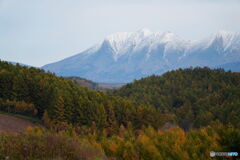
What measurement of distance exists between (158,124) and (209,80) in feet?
226

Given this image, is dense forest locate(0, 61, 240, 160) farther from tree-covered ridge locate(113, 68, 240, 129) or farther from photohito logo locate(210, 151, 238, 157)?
photohito logo locate(210, 151, 238, 157)

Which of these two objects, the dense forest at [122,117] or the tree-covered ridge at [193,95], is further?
the tree-covered ridge at [193,95]

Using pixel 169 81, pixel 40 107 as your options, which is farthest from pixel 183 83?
pixel 40 107

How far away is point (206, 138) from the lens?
17.0 meters

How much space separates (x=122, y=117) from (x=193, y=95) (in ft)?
162

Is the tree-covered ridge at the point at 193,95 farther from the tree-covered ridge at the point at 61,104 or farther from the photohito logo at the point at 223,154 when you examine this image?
the photohito logo at the point at 223,154

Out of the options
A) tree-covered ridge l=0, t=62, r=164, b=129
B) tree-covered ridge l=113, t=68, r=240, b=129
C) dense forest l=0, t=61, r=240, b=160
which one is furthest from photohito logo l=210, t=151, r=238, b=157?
tree-covered ridge l=113, t=68, r=240, b=129

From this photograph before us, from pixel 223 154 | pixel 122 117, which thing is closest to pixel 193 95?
pixel 122 117

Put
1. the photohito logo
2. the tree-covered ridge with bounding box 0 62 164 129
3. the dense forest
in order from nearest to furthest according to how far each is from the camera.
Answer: the dense forest < the photohito logo < the tree-covered ridge with bounding box 0 62 164 129

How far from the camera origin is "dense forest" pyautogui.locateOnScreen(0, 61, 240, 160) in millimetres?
13527

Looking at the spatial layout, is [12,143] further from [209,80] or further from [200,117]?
[209,80]

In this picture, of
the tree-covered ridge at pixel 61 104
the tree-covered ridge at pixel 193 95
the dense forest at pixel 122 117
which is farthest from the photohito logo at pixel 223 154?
the tree-covered ridge at pixel 193 95

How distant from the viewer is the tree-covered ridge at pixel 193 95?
7712cm

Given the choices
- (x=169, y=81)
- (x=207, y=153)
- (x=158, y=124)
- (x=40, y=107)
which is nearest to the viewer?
(x=207, y=153)
